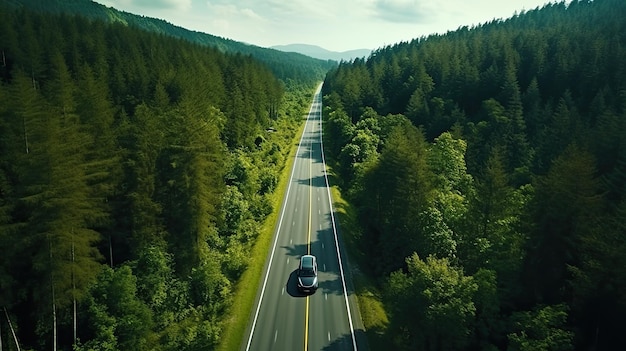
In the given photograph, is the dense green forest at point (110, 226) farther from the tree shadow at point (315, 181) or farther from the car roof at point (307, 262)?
the tree shadow at point (315, 181)

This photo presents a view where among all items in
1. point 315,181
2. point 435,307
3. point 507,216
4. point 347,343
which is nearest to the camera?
point 435,307

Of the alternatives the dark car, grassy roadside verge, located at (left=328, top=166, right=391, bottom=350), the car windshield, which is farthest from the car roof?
grassy roadside verge, located at (left=328, top=166, right=391, bottom=350)

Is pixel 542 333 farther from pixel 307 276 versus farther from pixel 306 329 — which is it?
pixel 307 276

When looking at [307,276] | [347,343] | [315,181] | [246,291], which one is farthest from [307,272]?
[315,181]

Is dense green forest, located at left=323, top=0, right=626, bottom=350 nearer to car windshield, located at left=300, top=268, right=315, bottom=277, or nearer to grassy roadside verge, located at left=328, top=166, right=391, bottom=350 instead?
grassy roadside verge, located at left=328, top=166, right=391, bottom=350

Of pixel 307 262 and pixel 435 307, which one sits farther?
pixel 307 262

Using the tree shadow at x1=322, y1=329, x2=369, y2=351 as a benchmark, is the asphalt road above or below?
below

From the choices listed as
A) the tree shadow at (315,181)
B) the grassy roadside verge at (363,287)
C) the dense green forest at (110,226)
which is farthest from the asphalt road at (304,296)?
the tree shadow at (315,181)
